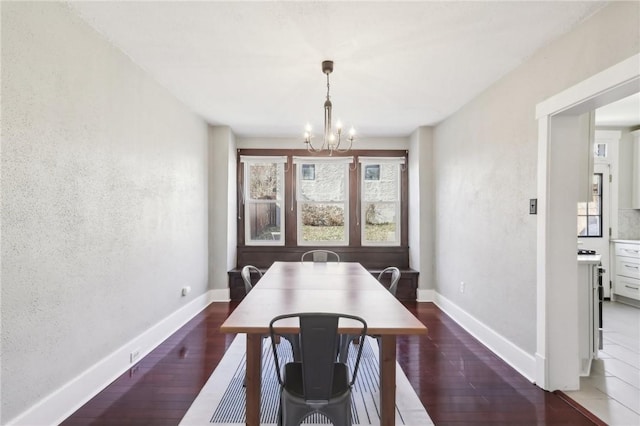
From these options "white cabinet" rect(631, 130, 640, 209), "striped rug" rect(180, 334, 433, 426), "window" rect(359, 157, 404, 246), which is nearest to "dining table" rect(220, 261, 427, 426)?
"striped rug" rect(180, 334, 433, 426)

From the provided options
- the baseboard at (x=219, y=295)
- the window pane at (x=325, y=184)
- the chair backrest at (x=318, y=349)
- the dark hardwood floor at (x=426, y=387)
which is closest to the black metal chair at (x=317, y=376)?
the chair backrest at (x=318, y=349)

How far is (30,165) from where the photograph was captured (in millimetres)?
1873

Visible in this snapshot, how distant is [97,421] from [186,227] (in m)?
2.31

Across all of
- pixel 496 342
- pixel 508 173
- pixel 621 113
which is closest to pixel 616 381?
pixel 496 342

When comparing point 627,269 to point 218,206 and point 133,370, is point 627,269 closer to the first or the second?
point 218,206

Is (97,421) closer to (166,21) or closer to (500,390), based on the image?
Result: (166,21)

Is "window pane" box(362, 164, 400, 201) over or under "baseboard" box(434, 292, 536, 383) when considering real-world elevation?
over

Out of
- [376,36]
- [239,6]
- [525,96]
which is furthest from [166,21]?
[525,96]

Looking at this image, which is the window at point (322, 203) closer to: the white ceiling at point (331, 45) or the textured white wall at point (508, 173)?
the textured white wall at point (508, 173)

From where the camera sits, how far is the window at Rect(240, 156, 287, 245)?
18.1 feet

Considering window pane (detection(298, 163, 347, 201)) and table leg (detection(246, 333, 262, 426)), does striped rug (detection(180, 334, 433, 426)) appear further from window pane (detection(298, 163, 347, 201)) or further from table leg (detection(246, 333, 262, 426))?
window pane (detection(298, 163, 347, 201))

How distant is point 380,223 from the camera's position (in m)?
5.61

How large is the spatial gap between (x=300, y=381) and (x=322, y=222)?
153 inches

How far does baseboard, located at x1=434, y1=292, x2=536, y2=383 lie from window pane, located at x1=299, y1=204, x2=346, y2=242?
2.02 meters
